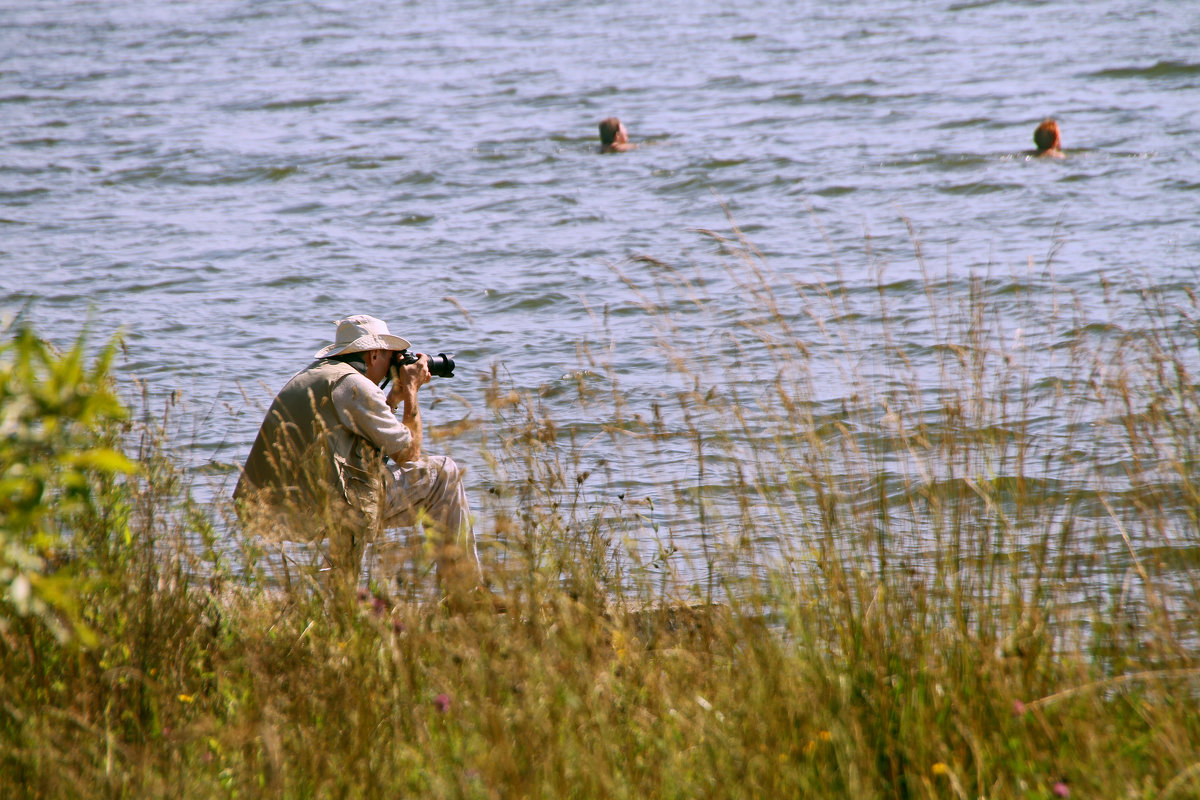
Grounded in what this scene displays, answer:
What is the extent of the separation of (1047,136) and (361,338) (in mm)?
13440

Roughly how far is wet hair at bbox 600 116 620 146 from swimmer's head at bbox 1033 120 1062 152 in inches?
243

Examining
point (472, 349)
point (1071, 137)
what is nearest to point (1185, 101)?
point (1071, 137)

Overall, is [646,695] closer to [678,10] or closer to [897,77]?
[897,77]

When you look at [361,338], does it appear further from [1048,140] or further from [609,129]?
[609,129]

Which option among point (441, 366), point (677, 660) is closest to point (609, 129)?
point (441, 366)

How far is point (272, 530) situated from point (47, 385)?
6.74ft

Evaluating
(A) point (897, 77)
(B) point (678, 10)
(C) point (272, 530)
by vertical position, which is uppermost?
(B) point (678, 10)

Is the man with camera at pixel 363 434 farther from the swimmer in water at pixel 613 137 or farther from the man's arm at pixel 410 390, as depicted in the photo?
the swimmer in water at pixel 613 137

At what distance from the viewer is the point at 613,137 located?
1891 centimetres

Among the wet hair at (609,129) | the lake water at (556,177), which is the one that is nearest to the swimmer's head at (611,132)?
the wet hair at (609,129)

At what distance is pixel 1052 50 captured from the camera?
77.5 feet

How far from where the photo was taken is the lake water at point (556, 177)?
33.8 ft

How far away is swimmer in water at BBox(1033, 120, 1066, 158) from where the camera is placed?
53.7 ft

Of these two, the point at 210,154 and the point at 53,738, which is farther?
the point at 210,154
